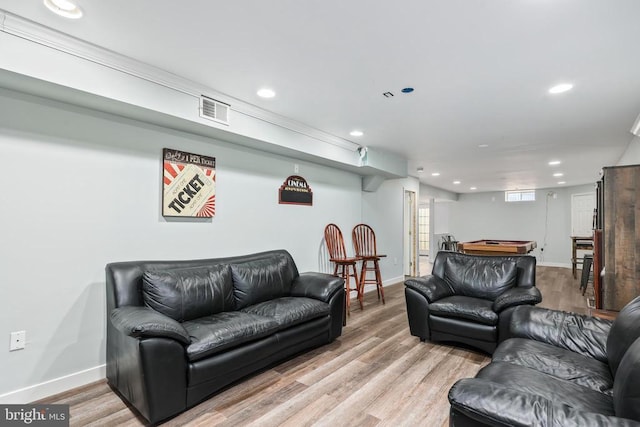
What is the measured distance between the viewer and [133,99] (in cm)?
241

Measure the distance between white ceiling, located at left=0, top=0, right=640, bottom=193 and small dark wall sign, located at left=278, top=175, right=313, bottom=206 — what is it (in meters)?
0.94

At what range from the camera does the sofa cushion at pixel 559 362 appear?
64.8 inches

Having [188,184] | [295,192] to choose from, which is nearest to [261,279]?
[188,184]

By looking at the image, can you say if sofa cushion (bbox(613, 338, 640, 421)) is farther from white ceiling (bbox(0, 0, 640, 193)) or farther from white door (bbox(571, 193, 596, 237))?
white door (bbox(571, 193, 596, 237))

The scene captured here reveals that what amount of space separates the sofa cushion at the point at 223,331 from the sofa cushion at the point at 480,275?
7.32ft

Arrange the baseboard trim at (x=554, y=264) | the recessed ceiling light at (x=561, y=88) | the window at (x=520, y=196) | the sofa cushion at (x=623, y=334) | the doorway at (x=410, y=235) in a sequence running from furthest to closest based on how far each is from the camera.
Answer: the window at (x=520, y=196) < the baseboard trim at (x=554, y=264) < the doorway at (x=410, y=235) < the recessed ceiling light at (x=561, y=88) < the sofa cushion at (x=623, y=334)

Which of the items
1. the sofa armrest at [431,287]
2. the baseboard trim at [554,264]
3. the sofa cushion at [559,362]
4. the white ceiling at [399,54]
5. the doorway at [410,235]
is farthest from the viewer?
the baseboard trim at [554,264]

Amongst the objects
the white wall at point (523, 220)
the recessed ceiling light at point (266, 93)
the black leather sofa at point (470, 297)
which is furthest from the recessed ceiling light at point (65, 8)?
the white wall at point (523, 220)

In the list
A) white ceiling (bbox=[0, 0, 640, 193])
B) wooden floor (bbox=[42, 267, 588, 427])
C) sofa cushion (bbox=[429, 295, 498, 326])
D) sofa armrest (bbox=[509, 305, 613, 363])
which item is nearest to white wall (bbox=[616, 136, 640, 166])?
white ceiling (bbox=[0, 0, 640, 193])

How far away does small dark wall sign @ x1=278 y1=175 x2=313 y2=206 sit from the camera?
13.6 ft

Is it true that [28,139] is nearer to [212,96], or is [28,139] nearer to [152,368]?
[212,96]

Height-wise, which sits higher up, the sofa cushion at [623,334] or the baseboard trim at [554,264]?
the sofa cushion at [623,334]

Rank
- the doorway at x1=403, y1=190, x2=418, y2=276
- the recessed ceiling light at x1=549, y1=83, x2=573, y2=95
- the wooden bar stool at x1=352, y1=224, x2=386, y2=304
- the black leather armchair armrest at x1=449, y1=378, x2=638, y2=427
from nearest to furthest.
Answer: the black leather armchair armrest at x1=449, y1=378, x2=638, y2=427 → the recessed ceiling light at x1=549, y1=83, x2=573, y2=95 → the wooden bar stool at x1=352, y1=224, x2=386, y2=304 → the doorway at x1=403, y1=190, x2=418, y2=276

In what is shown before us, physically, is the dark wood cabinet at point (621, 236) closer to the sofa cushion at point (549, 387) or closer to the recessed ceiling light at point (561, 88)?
the recessed ceiling light at point (561, 88)
